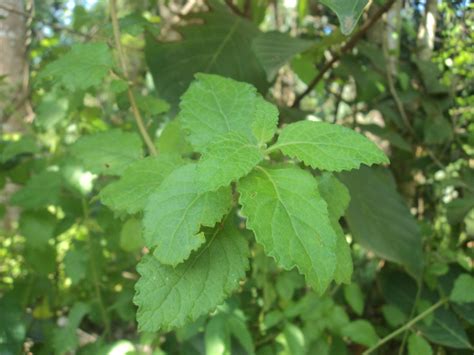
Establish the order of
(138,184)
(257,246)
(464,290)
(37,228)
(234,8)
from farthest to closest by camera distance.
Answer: (234,8), (37,228), (257,246), (464,290), (138,184)

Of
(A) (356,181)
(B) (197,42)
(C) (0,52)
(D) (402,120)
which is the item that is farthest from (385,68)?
(C) (0,52)

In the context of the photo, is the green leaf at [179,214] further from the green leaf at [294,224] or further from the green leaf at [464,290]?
the green leaf at [464,290]

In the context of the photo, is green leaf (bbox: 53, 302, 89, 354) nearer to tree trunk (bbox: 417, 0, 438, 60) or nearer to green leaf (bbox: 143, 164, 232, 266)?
green leaf (bbox: 143, 164, 232, 266)

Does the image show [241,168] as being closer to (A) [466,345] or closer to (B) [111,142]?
(B) [111,142]

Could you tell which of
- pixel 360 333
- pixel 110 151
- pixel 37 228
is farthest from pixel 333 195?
pixel 37 228

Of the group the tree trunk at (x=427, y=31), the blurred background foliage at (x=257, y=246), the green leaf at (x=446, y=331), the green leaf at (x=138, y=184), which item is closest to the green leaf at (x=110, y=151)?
the blurred background foliage at (x=257, y=246)

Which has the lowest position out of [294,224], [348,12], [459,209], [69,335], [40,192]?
[69,335]

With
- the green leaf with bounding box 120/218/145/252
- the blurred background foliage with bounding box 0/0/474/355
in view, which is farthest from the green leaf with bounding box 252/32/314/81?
the green leaf with bounding box 120/218/145/252

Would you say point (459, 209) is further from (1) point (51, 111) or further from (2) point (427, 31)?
(1) point (51, 111)
